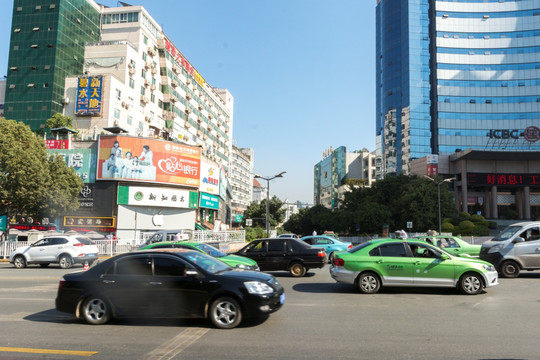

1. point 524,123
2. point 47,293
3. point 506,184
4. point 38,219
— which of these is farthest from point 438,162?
point 47,293

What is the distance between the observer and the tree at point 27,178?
27.8 m

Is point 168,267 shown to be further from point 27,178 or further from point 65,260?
point 27,178

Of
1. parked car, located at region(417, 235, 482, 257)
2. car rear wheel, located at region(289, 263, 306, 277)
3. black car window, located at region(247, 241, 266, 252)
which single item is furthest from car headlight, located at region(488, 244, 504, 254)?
black car window, located at region(247, 241, 266, 252)

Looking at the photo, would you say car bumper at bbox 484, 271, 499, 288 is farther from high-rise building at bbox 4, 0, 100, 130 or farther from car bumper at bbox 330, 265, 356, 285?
high-rise building at bbox 4, 0, 100, 130

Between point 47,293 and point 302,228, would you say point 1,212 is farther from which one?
point 302,228

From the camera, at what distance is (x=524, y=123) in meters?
81.9

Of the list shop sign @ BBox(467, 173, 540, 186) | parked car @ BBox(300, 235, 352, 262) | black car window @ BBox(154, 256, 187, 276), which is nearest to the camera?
black car window @ BBox(154, 256, 187, 276)

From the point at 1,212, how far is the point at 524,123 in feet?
301

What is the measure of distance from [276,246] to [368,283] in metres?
4.82

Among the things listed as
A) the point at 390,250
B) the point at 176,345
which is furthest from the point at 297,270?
the point at 176,345

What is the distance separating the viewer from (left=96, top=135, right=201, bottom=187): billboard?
42.3m

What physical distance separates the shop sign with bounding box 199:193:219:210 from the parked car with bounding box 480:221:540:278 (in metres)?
38.0

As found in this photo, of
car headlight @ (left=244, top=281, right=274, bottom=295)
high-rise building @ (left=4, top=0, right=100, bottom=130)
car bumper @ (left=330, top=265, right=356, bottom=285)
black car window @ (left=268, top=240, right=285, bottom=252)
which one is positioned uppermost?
high-rise building @ (left=4, top=0, right=100, bottom=130)

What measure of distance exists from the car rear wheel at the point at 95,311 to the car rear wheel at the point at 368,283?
21.9 ft
